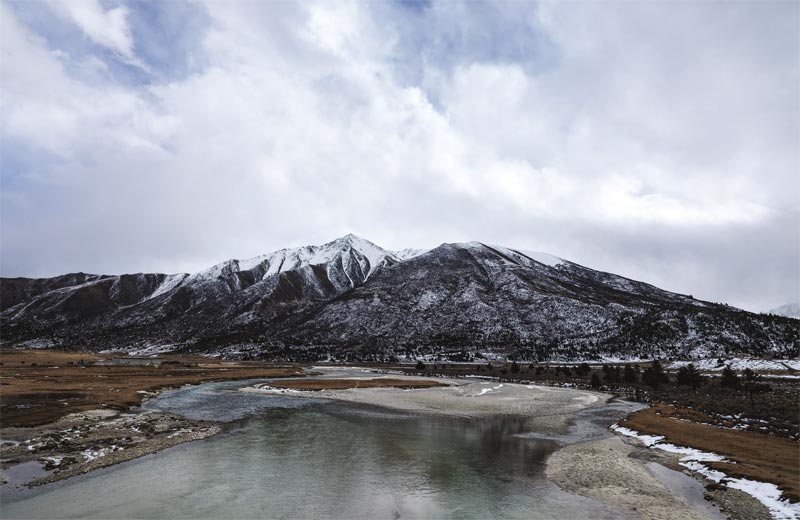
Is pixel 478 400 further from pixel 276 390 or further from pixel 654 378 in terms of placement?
pixel 654 378

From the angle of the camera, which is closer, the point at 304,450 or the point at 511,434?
the point at 304,450

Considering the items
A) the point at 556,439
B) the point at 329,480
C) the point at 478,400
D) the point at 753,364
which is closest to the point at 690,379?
the point at 753,364

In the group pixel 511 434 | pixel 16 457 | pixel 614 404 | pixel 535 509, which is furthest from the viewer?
pixel 614 404

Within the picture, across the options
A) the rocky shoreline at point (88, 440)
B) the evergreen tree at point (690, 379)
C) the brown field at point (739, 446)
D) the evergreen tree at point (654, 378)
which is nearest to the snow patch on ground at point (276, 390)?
the rocky shoreline at point (88, 440)

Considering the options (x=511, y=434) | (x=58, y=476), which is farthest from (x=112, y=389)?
(x=511, y=434)

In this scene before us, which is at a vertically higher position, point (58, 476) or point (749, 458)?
point (749, 458)

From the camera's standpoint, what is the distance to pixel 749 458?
34.2 meters

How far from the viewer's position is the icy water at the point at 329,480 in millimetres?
24781

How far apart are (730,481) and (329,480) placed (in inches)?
1071

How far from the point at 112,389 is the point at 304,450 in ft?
191

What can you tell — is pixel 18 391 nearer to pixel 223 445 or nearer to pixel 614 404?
pixel 223 445

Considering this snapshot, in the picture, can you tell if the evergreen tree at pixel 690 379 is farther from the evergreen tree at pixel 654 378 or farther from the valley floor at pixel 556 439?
the valley floor at pixel 556 439

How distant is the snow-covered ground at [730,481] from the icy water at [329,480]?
31.3 ft

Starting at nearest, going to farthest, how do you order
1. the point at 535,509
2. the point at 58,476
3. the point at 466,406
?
1. the point at 535,509
2. the point at 58,476
3. the point at 466,406
